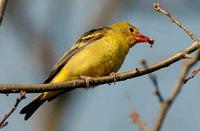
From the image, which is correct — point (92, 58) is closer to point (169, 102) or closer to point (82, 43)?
point (82, 43)

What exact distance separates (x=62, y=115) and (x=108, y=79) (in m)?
2.33

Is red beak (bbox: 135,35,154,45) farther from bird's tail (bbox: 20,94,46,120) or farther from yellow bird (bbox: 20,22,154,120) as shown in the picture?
bird's tail (bbox: 20,94,46,120)

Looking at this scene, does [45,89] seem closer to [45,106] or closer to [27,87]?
[27,87]

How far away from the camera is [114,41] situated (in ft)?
20.7

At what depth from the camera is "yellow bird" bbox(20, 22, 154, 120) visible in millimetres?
5879

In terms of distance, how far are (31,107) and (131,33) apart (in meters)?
1.92

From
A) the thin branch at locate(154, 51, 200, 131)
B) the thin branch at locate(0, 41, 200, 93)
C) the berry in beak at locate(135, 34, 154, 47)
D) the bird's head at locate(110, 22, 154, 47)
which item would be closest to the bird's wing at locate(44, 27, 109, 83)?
the bird's head at locate(110, 22, 154, 47)

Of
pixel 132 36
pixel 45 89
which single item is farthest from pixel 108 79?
pixel 132 36

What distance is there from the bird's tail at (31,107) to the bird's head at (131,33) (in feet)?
4.85

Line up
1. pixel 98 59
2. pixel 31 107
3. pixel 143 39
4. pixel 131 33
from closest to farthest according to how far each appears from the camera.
A: 1. pixel 31 107
2. pixel 98 59
3. pixel 143 39
4. pixel 131 33

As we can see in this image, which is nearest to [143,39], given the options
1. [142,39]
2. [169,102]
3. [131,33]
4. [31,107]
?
[142,39]

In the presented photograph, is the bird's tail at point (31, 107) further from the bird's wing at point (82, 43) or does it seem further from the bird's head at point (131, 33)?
the bird's head at point (131, 33)

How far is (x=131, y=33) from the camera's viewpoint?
6945 mm

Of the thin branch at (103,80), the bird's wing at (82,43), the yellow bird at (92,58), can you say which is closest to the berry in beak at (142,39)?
the yellow bird at (92,58)
